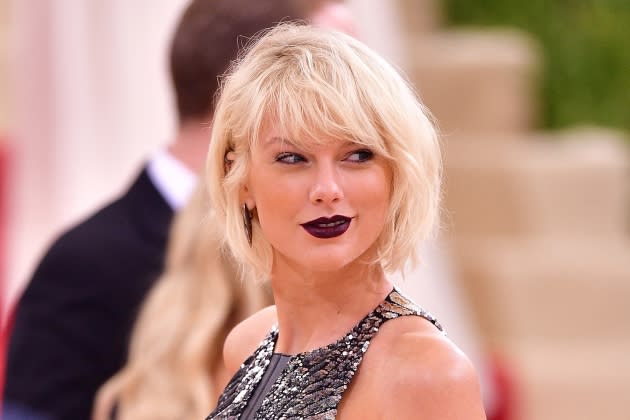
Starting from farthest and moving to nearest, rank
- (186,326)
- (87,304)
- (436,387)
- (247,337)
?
(87,304)
(186,326)
(247,337)
(436,387)

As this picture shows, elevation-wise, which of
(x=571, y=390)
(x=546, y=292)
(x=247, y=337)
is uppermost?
(x=247, y=337)

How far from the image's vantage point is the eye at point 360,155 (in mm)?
508

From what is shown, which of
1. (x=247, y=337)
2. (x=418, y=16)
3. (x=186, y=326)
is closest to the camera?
(x=247, y=337)

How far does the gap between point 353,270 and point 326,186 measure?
56 mm

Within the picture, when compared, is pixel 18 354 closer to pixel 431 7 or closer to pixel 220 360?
pixel 220 360

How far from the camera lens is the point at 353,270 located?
1.77 ft

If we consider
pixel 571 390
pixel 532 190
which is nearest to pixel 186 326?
pixel 571 390

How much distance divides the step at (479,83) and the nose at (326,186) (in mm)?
2572

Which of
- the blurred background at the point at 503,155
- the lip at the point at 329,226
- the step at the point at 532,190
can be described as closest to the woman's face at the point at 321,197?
the lip at the point at 329,226

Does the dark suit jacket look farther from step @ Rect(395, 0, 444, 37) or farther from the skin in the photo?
step @ Rect(395, 0, 444, 37)

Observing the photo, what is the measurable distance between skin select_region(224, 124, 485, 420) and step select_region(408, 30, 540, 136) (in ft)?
8.33

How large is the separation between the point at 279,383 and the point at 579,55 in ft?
9.22

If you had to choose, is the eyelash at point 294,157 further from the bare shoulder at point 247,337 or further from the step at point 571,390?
the step at point 571,390

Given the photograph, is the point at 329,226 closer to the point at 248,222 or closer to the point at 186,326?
the point at 248,222
